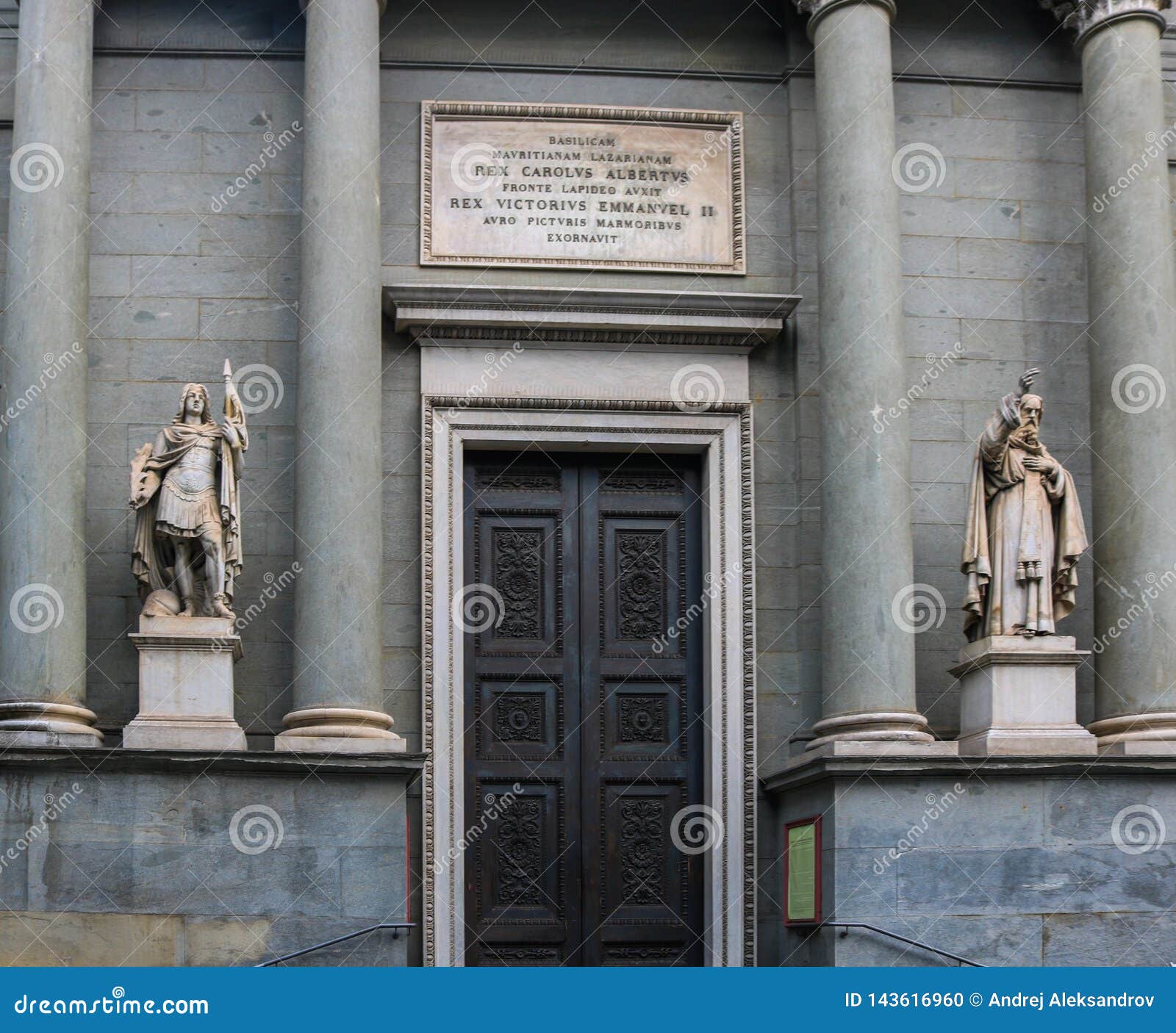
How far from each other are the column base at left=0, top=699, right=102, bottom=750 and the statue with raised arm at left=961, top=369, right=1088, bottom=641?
7.08m

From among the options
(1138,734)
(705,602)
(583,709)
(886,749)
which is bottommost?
(886,749)

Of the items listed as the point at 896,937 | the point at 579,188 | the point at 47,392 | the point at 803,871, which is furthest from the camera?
the point at 579,188

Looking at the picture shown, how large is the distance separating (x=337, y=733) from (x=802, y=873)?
386cm

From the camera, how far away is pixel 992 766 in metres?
15.2

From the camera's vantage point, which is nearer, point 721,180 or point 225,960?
point 225,960

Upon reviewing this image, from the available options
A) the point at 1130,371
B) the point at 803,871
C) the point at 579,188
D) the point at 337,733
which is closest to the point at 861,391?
the point at 1130,371

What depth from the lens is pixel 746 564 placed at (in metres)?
17.2

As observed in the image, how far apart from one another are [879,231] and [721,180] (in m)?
1.80

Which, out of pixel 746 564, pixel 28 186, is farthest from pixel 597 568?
pixel 28 186

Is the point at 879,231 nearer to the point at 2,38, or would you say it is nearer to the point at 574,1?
the point at 574,1

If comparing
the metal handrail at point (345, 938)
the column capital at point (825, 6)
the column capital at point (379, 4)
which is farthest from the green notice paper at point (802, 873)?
the column capital at point (379, 4)

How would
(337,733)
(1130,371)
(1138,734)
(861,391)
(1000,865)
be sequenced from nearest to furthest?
(1000,865) → (337,733) → (1138,734) → (861,391) → (1130,371)

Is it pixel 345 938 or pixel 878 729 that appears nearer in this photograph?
pixel 345 938

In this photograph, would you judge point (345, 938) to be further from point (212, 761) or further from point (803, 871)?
point (803, 871)
